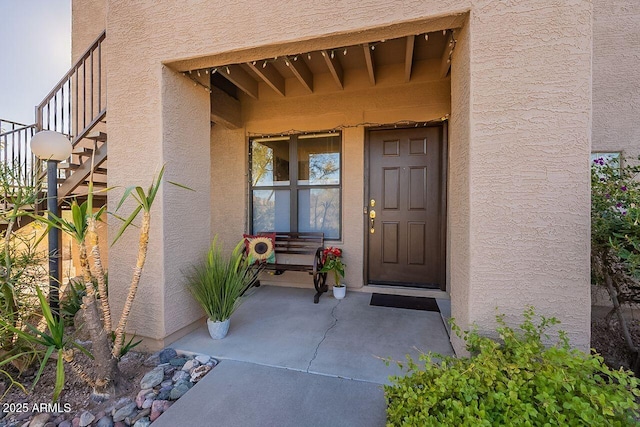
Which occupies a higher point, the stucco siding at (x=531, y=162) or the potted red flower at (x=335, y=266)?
the stucco siding at (x=531, y=162)

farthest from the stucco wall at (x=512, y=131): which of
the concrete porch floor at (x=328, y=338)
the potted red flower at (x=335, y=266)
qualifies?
the potted red flower at (x=335, y=266)

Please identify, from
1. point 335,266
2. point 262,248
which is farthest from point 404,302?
point 262,248

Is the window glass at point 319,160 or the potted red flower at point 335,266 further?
the window glass at point 319,160

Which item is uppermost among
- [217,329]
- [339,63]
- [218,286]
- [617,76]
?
[339,63]

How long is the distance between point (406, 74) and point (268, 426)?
3.53 m

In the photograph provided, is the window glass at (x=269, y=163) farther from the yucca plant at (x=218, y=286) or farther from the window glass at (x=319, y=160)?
the yucca plant at (x=218, y=286)

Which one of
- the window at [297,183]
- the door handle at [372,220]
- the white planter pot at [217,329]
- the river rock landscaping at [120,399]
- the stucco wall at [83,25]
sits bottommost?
the river rock landscaping at [120,399]

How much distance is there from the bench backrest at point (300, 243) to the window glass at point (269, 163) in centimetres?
84

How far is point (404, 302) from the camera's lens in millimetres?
3057

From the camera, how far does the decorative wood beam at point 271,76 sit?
113 inches

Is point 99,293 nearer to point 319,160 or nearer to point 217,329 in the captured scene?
point 217,329

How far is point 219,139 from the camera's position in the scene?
3.94m

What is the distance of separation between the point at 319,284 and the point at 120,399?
214cm

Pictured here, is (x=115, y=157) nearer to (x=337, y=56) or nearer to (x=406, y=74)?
(x=337, y=56)
